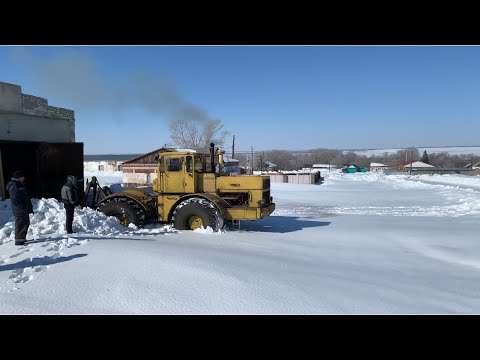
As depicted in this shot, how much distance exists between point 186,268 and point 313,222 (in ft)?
24.4

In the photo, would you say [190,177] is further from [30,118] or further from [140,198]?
[30,118]

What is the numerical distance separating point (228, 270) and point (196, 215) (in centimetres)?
396

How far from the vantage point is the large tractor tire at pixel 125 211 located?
9289 millimetres

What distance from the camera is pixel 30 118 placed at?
1393cm

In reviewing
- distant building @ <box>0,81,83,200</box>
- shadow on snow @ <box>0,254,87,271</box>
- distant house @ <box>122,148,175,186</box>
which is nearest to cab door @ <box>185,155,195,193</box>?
shadow on snow @ <box>0,254,87,271</box>

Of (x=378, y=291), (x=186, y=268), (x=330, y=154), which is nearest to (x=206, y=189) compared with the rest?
(x=186, y=268)

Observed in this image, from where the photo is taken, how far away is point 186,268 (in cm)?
501

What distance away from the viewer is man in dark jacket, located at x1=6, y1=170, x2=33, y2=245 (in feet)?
20.2

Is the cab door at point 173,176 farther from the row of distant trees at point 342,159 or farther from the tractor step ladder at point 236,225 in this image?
the row of distant trees at point 342,159

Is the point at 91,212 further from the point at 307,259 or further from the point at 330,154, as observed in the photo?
the point at 330,154

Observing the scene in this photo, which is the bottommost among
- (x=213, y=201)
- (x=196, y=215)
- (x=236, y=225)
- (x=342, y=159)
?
(x=236, y=225)

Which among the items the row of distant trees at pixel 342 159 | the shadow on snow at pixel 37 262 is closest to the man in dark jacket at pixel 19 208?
the shadow on snow at pixel 37 262

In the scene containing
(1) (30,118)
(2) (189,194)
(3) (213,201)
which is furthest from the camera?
(1) (30,118)

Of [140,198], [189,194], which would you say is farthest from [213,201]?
[140,198]
